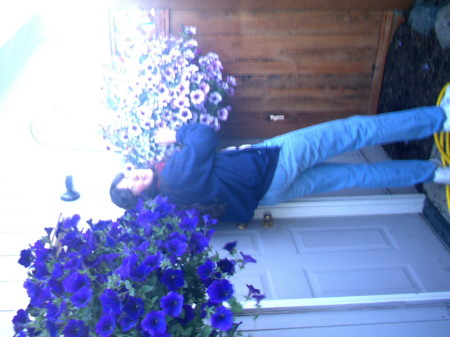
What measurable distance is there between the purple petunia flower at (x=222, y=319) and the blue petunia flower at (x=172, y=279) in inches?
3.6

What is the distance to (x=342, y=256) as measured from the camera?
7.00 ft

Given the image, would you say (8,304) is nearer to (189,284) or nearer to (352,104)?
(189,284)

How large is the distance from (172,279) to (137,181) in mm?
1054

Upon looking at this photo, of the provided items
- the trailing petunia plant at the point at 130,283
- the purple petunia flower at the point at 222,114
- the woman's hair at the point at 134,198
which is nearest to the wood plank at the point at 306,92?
the purple petunia flower at the point at 222,114

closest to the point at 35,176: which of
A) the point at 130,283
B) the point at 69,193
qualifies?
the point at 69,193

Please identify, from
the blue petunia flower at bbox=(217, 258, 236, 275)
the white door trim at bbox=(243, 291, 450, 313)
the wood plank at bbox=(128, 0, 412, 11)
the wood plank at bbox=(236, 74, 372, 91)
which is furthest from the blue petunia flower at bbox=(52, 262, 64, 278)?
the wood plank at bbox=(236, 74, 372, 91)

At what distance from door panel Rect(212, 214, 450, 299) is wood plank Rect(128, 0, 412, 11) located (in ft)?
4.10

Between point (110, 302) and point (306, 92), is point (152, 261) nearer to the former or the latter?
point (110, 302)

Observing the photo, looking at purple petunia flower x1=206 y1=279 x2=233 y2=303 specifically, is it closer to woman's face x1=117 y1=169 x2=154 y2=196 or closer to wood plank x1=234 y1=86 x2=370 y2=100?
woman's face x1=117 y1=169 x2=154 y2=196

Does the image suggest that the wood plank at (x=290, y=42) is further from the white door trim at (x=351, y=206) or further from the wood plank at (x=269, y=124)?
the white door trim at (x=351, y=206)

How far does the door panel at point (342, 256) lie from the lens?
195 centimetres

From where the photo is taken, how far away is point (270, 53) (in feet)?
9.45

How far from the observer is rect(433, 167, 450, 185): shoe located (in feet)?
6.97

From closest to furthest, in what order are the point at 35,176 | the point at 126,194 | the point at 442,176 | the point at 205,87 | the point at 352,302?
the point at 352,302 < the point at 126,194 < the point at 442,176 < the point at 205,87 < the point at 35,176
